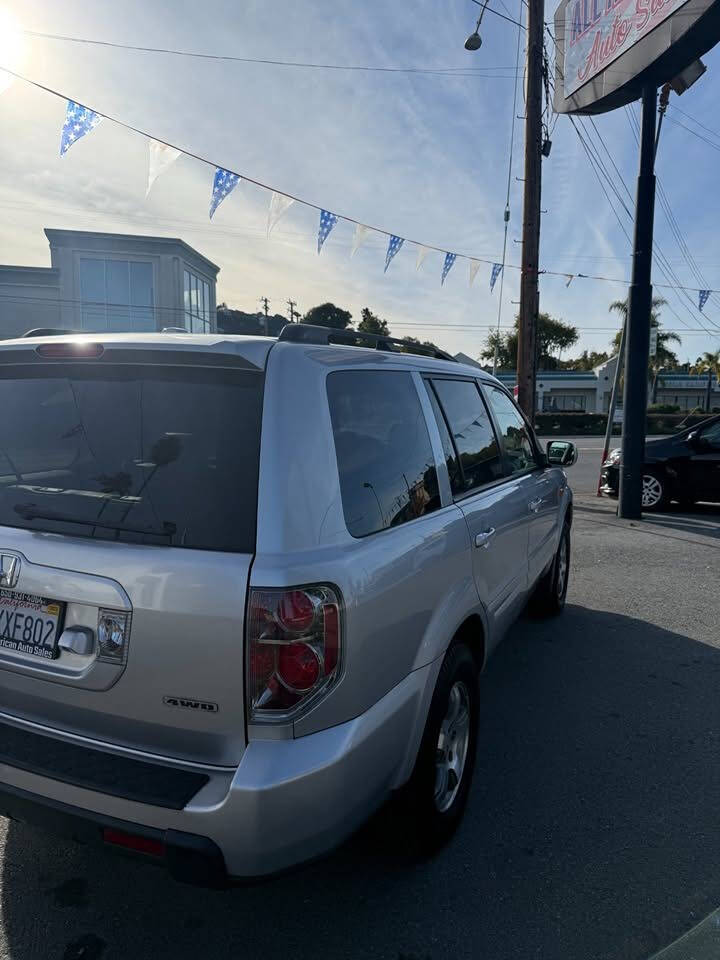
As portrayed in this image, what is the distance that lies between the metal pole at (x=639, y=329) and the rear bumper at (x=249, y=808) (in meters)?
8.48

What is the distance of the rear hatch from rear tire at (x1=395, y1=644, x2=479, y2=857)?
834mm

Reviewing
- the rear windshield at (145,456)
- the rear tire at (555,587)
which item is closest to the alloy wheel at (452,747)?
the rear windshield at (145,456)

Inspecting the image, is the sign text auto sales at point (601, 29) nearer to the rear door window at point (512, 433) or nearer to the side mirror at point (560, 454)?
the side mirror at point (560, 454)

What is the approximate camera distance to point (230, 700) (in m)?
1.72

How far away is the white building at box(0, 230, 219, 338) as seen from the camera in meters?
31.8

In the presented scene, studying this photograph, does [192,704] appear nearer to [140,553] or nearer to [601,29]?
[140,553]

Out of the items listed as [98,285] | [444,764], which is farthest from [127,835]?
[98,285]

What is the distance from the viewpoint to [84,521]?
6.31 feet

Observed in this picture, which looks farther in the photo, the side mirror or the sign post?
the sign post

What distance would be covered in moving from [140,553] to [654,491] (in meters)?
9.94

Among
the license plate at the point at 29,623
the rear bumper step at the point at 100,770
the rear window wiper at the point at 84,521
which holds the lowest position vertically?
the rear bumper step at the point at 100,770

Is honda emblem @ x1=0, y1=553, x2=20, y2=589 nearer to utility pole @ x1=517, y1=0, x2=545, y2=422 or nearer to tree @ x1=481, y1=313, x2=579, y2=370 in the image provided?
utility pole @ x1=517, y1=0, x2=545, y2=422

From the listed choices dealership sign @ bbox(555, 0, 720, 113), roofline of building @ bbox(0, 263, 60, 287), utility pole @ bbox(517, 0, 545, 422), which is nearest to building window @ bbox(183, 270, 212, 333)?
roofline of building @ bbox(0, 263, 60, 287)

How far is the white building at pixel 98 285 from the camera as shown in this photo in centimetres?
3181
